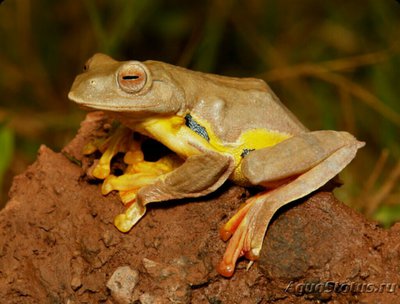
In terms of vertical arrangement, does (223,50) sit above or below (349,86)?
below

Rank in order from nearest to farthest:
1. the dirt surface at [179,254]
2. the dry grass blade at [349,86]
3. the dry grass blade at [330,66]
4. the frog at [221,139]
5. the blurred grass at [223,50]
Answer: the dirt surface at [179,254] → the frog at [221,139] → the dry grass blade at [349,86] → the dry grass blade at [330,66] → the blurred grass at [223,50]

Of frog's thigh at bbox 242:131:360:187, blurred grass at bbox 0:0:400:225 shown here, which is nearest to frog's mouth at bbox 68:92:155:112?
frog's thigh at bbox 242:131:360:187

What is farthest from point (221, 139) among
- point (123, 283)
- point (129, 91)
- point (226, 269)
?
point (123, 283)

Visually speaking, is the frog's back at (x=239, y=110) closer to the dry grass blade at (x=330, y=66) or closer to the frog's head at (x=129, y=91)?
the frog's head at (x=129, y=91)

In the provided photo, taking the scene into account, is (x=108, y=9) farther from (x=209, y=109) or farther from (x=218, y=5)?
(x=209, y=109)

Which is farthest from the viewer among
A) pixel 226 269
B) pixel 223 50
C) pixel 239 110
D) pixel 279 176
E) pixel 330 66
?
pixel 223 50

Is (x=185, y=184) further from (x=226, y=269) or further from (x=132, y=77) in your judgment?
(x=132, y=77)

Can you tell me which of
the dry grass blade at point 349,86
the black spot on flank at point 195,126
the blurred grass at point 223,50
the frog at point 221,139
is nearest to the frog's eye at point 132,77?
the frog at point 221,139
